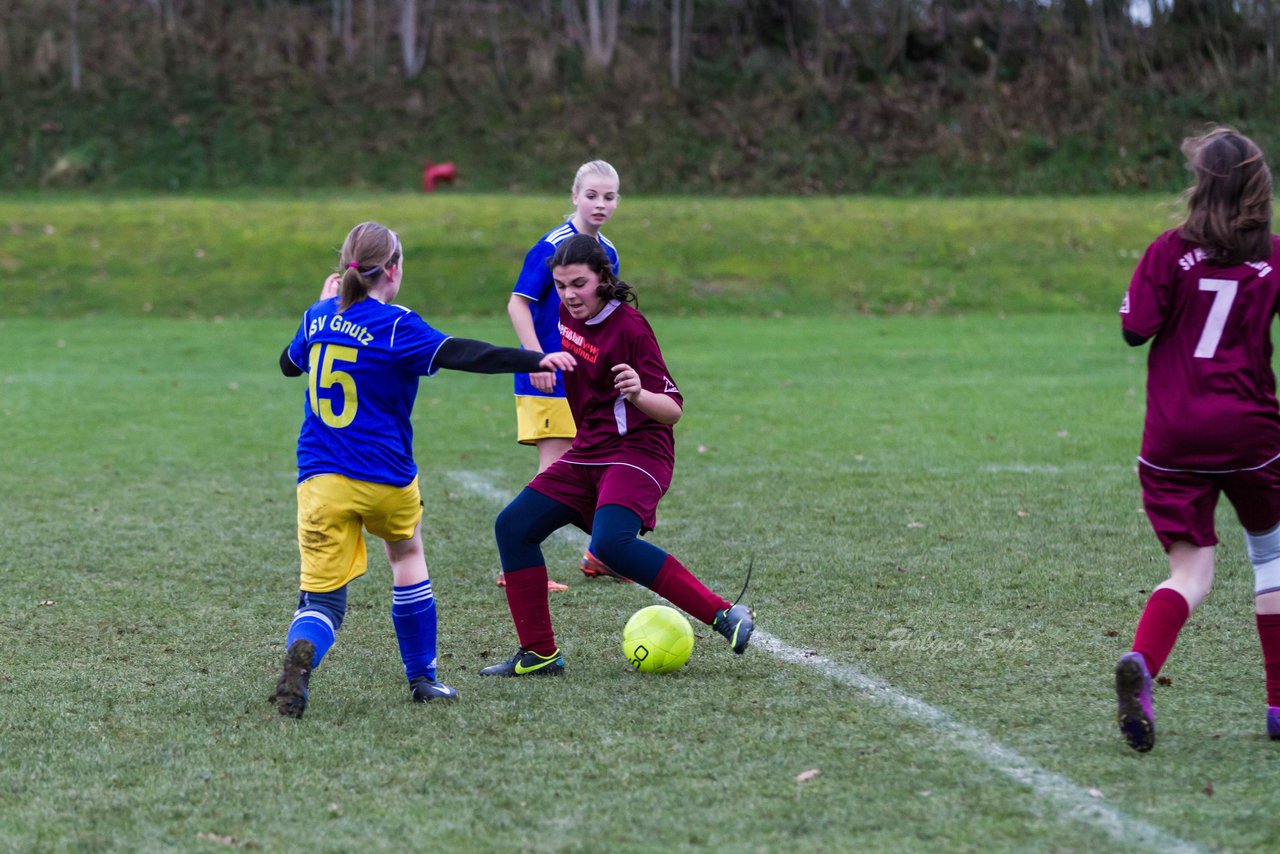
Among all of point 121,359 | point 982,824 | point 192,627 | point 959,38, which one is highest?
point 959,38

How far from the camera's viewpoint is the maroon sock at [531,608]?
500 centimetres

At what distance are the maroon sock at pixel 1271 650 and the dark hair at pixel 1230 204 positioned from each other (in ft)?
3.56

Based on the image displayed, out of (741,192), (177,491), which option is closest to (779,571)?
(177,491)

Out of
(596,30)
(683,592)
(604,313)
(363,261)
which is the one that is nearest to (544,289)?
(604,313)

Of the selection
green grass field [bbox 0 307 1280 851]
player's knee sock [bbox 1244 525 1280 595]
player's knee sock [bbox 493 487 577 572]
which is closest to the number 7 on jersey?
player's knee sock [bbox 1244 525 1280 595]

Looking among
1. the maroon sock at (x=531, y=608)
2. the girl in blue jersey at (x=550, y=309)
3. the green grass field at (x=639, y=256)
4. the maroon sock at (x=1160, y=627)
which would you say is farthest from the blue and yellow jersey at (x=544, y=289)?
the green grass field at (x=639, y=256)

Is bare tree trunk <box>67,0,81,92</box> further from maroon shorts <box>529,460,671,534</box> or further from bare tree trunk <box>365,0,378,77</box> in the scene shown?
maroon shorts <box>529,460,671,534</box>

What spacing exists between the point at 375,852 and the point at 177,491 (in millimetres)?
5945

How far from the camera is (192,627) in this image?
570cm

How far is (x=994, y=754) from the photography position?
402 centimetres

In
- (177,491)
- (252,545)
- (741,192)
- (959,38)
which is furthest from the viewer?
(959,38)

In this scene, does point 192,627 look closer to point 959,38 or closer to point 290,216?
point 290,216

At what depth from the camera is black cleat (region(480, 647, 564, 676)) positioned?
16.4 feet

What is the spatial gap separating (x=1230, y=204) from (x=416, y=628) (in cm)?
285
